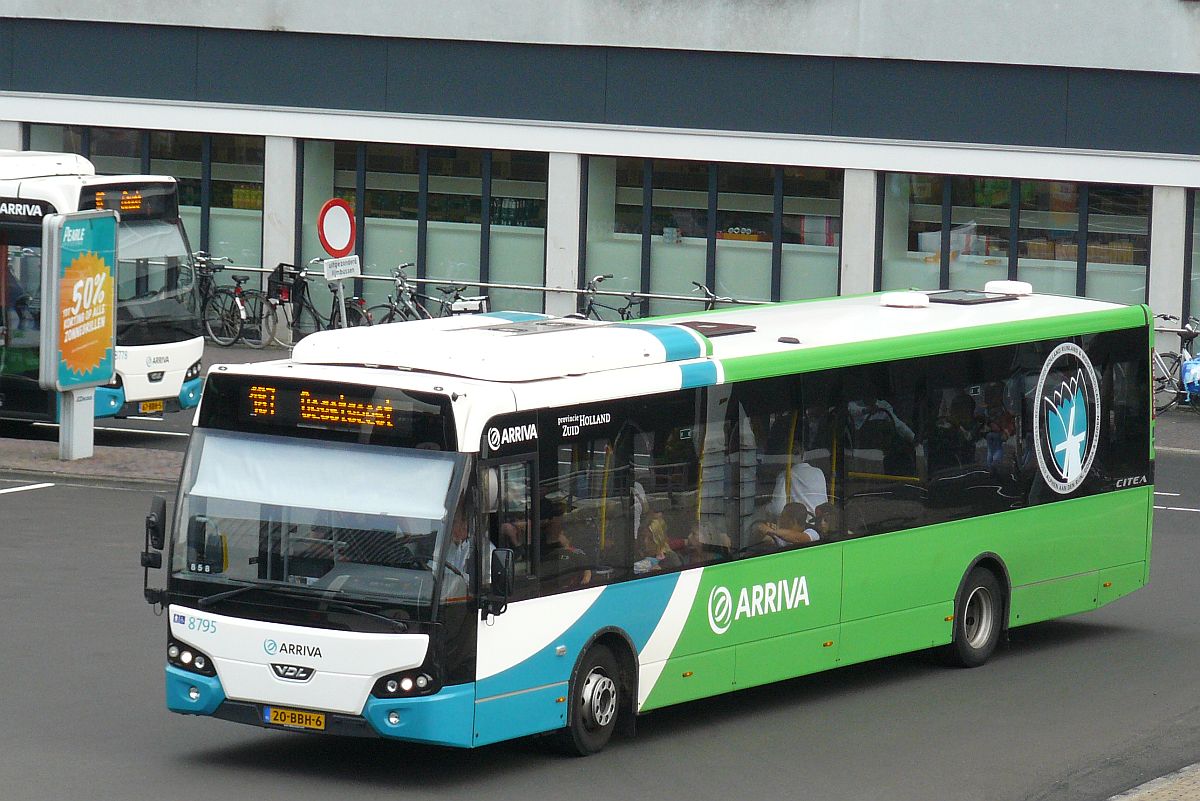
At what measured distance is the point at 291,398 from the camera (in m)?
11.0

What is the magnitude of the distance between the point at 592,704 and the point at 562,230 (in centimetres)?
2331

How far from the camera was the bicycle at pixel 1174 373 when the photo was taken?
29.4 meters

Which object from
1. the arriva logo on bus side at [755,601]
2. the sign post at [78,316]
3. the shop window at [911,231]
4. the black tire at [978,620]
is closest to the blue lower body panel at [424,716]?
the arriva logo on bus side at [755,601]

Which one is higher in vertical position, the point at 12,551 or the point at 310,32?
the point at 310,32

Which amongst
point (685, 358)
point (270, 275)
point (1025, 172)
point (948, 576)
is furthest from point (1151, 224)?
point (685, 358)

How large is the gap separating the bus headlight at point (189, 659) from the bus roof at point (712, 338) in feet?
5.48

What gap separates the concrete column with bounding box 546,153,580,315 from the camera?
113 ft

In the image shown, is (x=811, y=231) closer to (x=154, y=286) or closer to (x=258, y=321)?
(x=258, y=321)

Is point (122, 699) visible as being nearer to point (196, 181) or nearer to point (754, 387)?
point (754, 387)

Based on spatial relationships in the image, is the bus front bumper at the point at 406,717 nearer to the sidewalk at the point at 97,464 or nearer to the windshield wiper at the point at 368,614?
the windshield wiper at the point at 368,614

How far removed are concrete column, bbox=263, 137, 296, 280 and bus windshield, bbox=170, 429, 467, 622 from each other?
2519 centimetres

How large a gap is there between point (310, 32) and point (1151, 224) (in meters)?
14.2

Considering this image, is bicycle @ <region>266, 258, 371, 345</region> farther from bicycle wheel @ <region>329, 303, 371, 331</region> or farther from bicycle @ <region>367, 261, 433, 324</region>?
bicycle @ <region>367, 261, 433, 324</region>

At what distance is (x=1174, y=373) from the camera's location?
29844 millimetres
